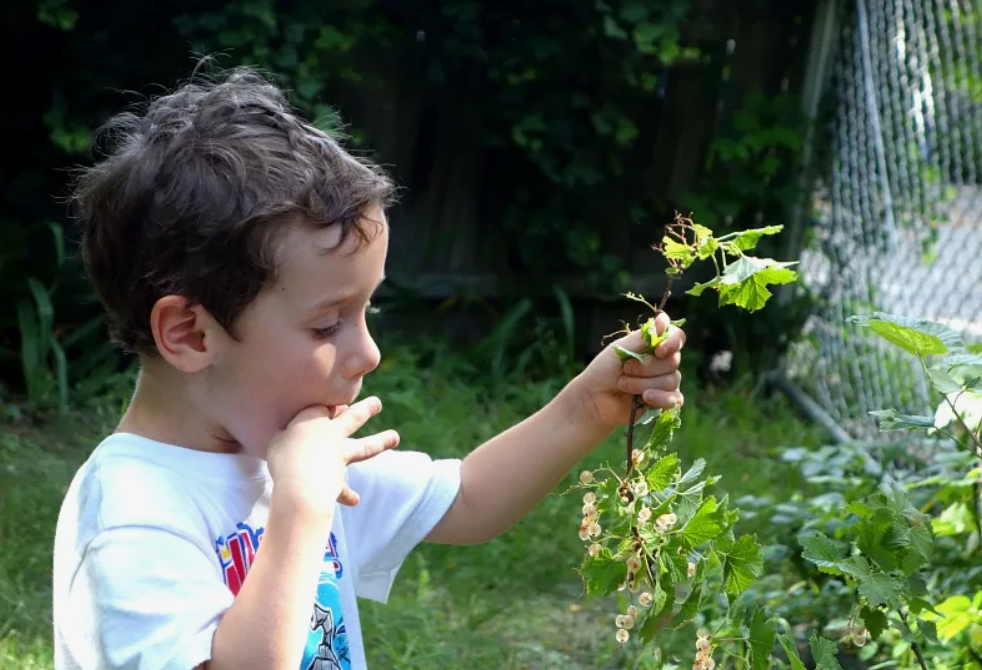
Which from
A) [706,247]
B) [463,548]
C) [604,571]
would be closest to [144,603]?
[604,571]

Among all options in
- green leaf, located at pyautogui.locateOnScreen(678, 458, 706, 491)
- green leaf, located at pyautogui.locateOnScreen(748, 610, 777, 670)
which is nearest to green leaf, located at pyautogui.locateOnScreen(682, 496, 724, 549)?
green leaf, located at pyautogui.locateOnScreen(678, 458, 706, 491)

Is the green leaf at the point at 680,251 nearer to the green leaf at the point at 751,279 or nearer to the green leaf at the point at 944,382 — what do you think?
the green leaf at the point at 751,279

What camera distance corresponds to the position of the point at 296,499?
1484 mm

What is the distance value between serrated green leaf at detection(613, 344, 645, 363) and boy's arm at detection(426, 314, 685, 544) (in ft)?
0.04

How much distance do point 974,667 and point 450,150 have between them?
3.33 meters

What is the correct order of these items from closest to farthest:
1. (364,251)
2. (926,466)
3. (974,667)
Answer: (364,251)
(974,667)
(926,466)

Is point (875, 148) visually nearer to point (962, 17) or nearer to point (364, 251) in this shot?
point (962, 17)

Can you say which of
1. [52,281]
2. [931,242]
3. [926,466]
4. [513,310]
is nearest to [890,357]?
[931,242]

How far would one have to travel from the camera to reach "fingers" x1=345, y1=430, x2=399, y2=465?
1.59 metres

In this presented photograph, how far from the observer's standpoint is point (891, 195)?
450cm

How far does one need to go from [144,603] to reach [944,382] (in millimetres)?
948

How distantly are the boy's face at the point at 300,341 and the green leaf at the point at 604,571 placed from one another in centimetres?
36

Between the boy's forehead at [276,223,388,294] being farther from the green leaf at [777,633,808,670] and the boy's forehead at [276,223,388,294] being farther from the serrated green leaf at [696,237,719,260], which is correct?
the green leaf at [777,633,808,670]

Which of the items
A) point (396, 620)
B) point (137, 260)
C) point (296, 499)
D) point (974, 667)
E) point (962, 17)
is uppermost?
point (962, 17)
